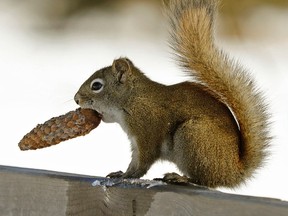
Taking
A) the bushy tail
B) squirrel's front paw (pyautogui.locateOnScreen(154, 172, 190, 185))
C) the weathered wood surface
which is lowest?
the weathered wood surface

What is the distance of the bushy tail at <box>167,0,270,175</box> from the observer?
223 centimetres

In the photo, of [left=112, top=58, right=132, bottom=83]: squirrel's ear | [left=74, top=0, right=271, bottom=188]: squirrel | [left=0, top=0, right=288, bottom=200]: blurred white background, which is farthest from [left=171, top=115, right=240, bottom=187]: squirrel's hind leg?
[left=0, top=0, right=288, bottom=200]: blurred white background

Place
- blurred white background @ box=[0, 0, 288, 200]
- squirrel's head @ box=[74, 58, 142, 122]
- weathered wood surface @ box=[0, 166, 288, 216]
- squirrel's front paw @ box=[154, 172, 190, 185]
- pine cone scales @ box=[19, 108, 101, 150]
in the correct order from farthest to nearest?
blurred white background @ box=[0, 0, 288, 200], squirrel's head @ box=[74, 58, 142, 122], pine cone scales @ box=[19, 108, 101, 150], squirrel's front paw @ box=[154, 172, 190, 185], weathered wood surface @ box=[0, 166, 288, 216]

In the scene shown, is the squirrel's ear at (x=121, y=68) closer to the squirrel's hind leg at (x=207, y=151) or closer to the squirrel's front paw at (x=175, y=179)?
the squirrel's hind leg at (x=207, y=151)

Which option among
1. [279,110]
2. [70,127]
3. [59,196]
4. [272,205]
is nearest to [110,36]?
[279,110]

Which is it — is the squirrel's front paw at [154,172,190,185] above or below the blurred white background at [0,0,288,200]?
below

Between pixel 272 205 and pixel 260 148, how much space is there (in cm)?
73

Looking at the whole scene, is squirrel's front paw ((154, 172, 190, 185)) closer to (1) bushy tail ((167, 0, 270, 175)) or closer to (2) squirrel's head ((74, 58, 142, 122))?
(1) bushy tail ((167, 0, 270, 175))

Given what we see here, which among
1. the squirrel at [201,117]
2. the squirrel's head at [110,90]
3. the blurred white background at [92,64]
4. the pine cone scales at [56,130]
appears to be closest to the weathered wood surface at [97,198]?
the pine cone scales at [56,130]

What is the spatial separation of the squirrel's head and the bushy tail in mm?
248

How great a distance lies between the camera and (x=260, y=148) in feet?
7.28

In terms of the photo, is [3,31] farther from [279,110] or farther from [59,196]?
[59,196]

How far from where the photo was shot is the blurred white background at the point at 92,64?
130 inches

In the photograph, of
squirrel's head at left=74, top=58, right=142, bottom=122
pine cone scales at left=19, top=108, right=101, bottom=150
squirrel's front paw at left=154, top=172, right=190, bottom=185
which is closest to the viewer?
squirrel's front paw at left=154, top=172, right=190, bottom=185
